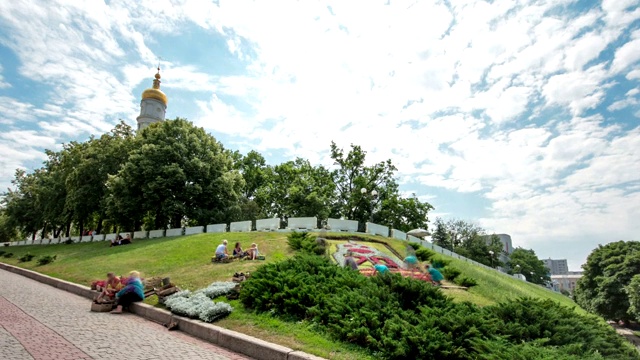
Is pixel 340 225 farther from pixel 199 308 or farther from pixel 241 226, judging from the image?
pixel 199 308

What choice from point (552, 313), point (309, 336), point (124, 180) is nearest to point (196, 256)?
point (309, 336)

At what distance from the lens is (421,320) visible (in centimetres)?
667

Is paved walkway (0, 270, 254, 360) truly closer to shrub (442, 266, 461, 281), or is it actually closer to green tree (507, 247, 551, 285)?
shrub (442, 266, 461, 281)

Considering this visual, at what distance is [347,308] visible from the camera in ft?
24.6

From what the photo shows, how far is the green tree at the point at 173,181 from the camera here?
35438 millimetres

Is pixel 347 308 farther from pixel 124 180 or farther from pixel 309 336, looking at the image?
pixel 124 180

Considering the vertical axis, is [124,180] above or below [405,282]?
above

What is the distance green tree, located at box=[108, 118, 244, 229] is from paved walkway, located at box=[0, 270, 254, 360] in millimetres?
25755

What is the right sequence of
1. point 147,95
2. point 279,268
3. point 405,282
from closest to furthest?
1. point 405,282
2. point 279,268
3. point 147,95

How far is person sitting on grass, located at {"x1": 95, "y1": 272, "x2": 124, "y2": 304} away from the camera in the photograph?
11.0 metres

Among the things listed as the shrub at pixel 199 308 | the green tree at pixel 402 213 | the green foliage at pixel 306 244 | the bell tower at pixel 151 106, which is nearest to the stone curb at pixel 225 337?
the shrub at pixel 199 308

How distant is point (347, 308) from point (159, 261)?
595 inches

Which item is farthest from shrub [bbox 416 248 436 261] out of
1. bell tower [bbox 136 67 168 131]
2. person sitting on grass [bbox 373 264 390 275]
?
bell tower [bbox 136 67 168 131]

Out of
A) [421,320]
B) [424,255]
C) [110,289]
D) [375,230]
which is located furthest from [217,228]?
[421,320]
